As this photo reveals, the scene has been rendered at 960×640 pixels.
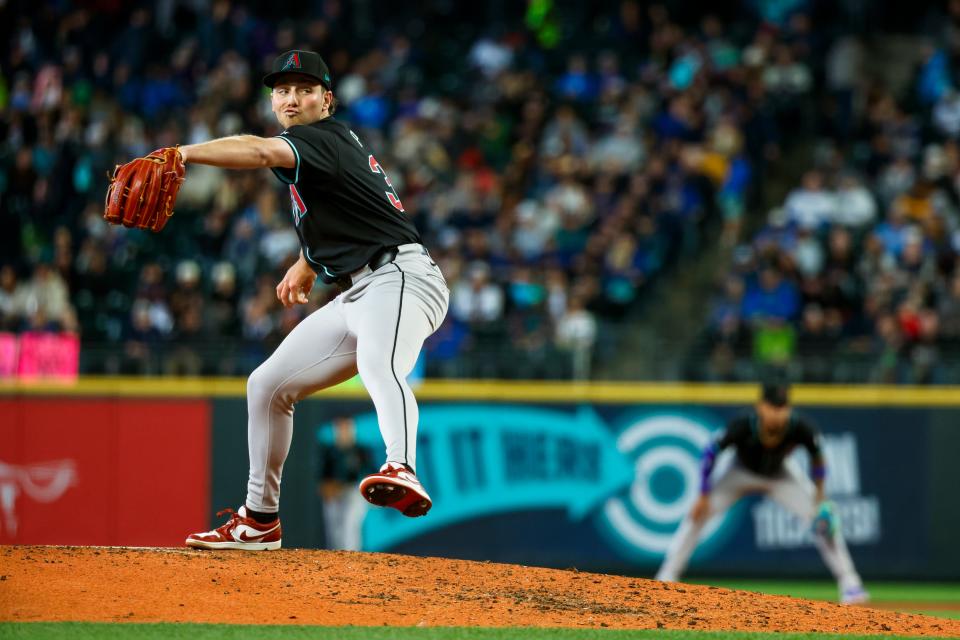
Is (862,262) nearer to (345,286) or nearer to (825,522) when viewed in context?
(825,522)

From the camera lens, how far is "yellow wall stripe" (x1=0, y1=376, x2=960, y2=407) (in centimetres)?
1203

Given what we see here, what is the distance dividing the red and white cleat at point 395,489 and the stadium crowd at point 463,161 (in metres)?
7.05

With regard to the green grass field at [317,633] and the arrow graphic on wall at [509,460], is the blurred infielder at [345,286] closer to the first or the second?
the green grass field at [317,633]

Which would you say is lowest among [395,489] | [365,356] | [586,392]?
[395,489]

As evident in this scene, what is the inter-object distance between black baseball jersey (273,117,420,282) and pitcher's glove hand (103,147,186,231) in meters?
0.43

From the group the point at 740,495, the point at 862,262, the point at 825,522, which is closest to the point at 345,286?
the point at 825,522

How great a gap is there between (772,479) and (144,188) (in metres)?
6.60

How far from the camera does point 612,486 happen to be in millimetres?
12172

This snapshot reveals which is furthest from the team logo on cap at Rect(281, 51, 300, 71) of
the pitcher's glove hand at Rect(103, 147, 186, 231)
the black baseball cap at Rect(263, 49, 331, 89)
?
the pitcher's glove hand at Rect(103, 147, 186, 231)

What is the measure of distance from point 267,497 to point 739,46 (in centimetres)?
1250

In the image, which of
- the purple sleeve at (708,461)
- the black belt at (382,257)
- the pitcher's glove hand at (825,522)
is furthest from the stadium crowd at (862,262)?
the black belt at (382,257)

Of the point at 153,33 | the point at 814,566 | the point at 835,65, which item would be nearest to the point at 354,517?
the point at 814,566

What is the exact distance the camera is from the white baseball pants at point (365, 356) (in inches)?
205

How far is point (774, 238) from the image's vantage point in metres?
13.9
